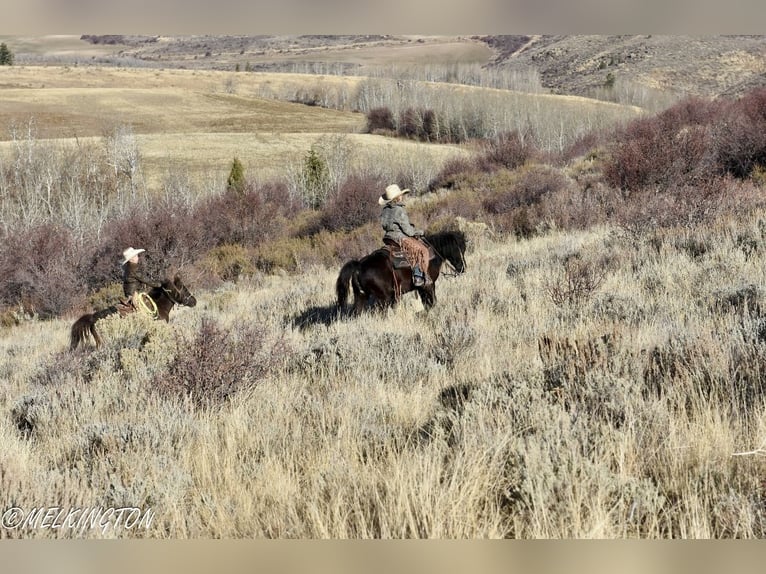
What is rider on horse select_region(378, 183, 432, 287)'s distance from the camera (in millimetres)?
7430

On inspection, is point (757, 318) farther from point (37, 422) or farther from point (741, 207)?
point (741, 207)

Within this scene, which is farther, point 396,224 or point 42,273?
point 42,273

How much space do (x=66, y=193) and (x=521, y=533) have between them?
5233 cm

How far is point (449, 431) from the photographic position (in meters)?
3.11

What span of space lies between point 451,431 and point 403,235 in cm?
476

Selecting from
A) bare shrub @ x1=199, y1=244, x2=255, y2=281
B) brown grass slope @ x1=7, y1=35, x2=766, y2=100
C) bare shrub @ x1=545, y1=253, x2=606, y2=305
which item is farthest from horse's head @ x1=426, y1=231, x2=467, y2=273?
brown grass slope @ x1=7, y1=35, x2=766, y2=100

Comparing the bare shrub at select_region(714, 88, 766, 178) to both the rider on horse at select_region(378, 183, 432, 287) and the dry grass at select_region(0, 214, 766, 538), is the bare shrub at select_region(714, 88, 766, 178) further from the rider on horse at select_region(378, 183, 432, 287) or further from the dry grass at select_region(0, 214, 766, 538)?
the rider on horse at select_region(378, 183, 432, 287)

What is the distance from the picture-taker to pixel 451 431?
3037 mm

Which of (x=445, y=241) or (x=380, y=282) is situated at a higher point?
(x=445, y=241)

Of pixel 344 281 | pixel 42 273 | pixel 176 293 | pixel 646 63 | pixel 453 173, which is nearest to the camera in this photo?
pixel 344 281

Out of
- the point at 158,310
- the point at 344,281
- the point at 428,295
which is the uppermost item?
the point at 344,281

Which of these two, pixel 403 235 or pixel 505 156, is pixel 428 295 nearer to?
pixel 403 235

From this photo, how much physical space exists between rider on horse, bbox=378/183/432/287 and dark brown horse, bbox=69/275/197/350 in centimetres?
362

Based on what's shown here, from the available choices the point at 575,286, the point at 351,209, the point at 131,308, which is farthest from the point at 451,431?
the point at 351,209
